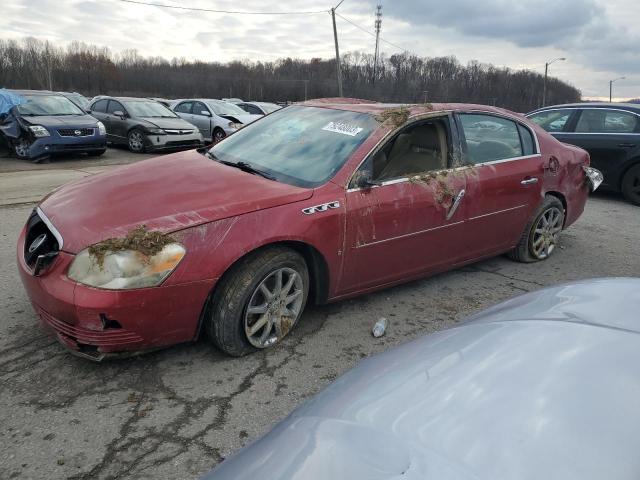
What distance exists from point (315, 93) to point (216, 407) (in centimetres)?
7281

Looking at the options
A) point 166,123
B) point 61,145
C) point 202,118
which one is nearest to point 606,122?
point 166,123

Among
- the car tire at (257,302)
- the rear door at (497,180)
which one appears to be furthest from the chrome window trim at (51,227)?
the rear door at (497,180)

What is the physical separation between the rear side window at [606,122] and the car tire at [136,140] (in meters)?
10.1

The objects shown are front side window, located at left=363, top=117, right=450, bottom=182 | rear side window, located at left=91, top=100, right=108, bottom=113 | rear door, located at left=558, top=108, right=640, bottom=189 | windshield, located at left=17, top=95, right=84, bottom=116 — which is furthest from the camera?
rear side window, located at left=91, top=100, right=108, bottom=113

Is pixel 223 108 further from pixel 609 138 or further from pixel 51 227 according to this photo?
pixel 51 227

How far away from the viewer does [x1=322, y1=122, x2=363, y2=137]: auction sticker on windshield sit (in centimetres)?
371

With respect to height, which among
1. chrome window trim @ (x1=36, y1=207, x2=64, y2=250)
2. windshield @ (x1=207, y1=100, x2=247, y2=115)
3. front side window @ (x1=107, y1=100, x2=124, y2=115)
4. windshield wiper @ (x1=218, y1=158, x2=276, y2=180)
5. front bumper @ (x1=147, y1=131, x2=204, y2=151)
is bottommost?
chrome window trim @ (x1=36, y1=207, x2=64, y2=250)

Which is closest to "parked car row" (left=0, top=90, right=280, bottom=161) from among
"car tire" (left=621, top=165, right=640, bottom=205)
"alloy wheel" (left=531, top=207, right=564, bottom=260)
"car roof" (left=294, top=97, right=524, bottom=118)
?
"car tire" (left=621, top=165, right=640, bottom=205)

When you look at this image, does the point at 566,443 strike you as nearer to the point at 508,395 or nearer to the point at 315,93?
the point at 508,395

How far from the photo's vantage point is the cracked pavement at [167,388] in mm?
2279

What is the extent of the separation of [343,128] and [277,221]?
3.65 ft

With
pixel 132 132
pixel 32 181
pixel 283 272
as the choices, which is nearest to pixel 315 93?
pixel 132 132

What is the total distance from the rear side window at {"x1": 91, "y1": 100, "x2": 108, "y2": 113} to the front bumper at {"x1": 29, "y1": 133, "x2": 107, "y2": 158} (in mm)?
3155

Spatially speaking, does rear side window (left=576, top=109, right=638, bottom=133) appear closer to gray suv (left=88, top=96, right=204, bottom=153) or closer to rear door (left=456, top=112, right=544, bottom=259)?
rear door (left=456, top=112, right=544, bottom=259)
